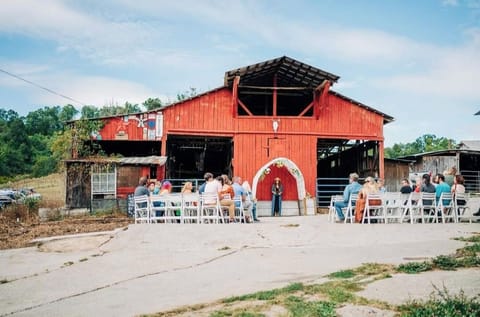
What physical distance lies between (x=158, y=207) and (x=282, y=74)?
9.90 metres

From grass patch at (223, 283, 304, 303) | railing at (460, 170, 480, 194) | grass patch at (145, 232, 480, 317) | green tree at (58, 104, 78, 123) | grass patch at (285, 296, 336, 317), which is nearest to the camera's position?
grass patch at (145, 232, 480, 317)

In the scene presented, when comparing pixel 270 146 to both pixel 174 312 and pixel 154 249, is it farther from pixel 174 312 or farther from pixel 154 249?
pixel 174 312

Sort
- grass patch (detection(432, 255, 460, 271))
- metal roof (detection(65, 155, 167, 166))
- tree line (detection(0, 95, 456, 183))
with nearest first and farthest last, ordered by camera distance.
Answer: grass patch (detection(432, 255, 460, 271)) → metal roof (detection(65, 155, 167, 166)) → tree line (detection(0, 95, 456, 183))

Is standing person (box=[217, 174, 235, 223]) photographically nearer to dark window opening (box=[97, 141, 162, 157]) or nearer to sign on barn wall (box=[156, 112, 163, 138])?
sign on barn wall (box=[156, 112, 163, 138])

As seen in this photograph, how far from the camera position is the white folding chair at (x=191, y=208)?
12.3 m

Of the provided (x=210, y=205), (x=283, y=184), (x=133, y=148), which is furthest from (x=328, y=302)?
(x=133, y=148)

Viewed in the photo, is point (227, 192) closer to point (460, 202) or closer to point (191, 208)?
point (191, 208)

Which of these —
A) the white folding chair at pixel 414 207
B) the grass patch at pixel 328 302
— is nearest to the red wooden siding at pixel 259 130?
the white folding chair at pixel 414 207

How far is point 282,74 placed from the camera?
20.2m

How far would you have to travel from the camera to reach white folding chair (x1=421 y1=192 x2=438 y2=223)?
12133 mm

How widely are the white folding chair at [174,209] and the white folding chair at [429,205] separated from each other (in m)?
6.46

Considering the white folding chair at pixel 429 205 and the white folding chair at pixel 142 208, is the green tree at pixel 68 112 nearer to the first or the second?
the white folding chair at pixel 142 208

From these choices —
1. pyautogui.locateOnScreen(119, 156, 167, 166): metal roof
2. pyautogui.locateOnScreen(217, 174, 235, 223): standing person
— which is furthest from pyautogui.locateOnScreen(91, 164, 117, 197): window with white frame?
pyautogui.locateOnScreen(217, 174, 235, 223): standing person

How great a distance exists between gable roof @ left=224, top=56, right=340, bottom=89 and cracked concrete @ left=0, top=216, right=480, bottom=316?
8.76m
